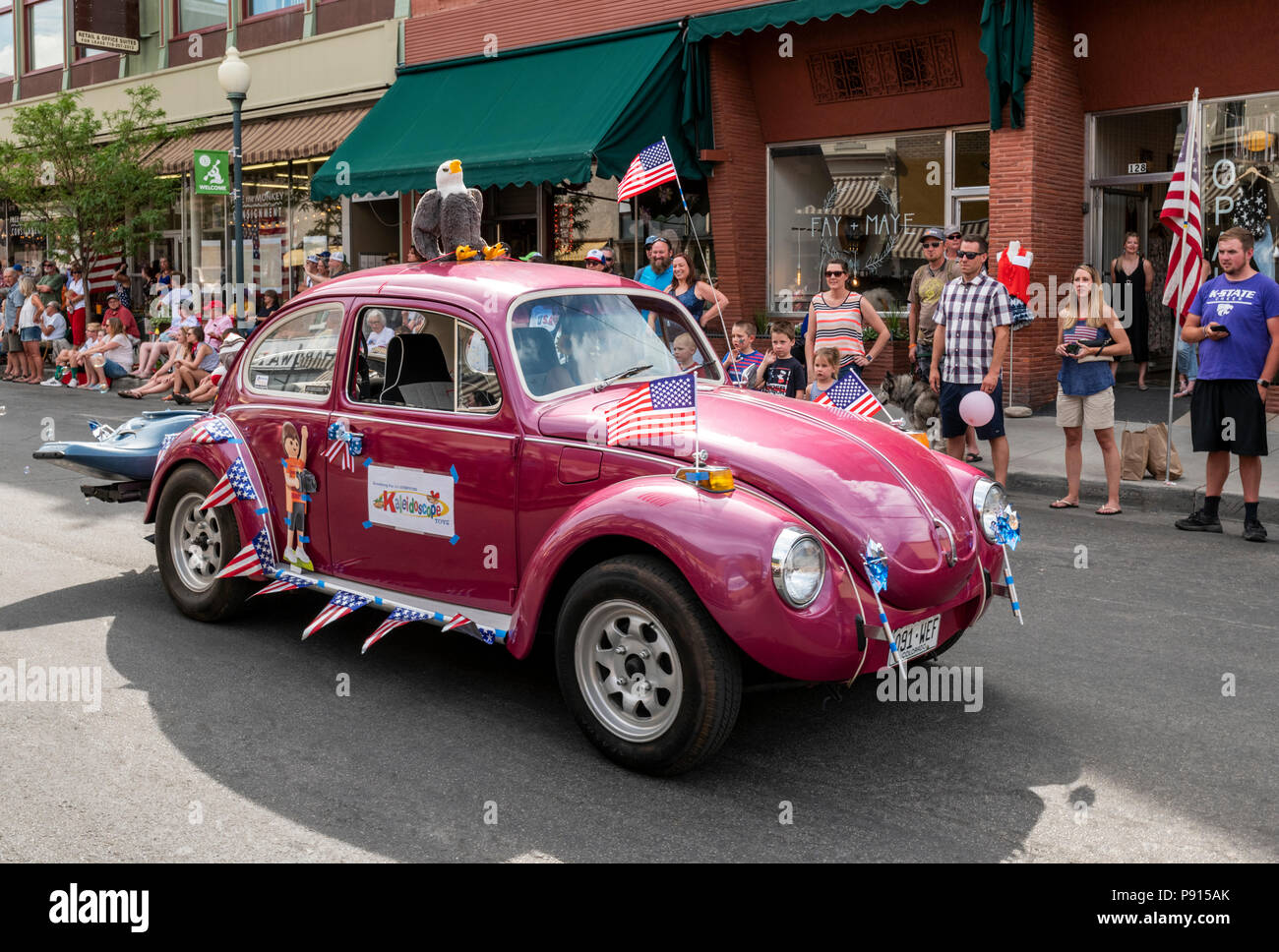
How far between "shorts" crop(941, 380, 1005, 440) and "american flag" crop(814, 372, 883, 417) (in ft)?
14.9

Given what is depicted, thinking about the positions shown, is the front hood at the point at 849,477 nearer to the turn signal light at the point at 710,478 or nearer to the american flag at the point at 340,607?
the turn signal light at the point at 710,478

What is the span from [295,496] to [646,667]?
2.21m

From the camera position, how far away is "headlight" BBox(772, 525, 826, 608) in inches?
165

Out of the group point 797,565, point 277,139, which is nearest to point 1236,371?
point 797,565

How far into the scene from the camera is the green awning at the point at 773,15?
14.9 meters

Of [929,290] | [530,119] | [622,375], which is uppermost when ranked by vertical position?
[530,119]

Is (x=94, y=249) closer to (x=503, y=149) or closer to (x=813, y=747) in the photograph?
(x=503, y=149)

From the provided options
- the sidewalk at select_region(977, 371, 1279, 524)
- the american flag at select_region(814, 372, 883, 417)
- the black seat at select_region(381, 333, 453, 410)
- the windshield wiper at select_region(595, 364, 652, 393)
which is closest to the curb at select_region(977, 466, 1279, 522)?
the sidewalk at select_region(977, 371, 1279, 524)

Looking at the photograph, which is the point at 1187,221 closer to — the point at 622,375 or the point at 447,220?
the point at 447,220

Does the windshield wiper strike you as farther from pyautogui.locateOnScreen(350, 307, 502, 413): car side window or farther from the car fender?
the car fender

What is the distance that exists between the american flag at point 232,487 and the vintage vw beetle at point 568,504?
1cm

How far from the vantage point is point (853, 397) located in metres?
5.70

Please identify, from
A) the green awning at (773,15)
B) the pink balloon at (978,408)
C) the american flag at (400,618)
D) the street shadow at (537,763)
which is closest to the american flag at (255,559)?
the street shadow at (537,763)
